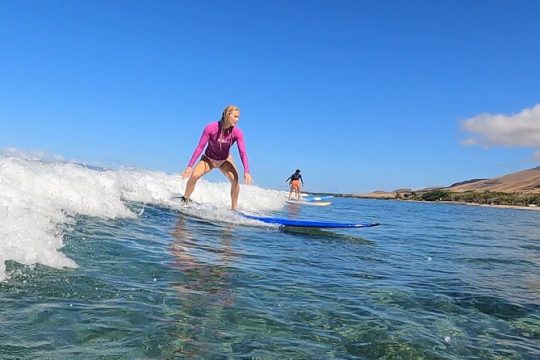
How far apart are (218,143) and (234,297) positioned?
7.47 metres

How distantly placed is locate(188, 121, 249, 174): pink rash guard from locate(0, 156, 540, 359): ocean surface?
11.1ft

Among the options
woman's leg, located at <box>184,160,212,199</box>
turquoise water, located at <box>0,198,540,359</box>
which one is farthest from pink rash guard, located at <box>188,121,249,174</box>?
turquoise water, located at <box>0,198,540,359</box>

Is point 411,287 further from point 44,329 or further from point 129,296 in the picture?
point 44,329

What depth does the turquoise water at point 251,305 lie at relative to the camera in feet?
10.3

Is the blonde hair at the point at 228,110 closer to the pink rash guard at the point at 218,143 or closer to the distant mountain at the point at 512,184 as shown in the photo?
the pink rash guard at the point at 218,143

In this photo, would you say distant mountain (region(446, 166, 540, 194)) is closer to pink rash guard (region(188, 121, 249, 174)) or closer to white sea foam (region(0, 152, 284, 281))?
pink rash guard (region(188, 121, 249, 174))

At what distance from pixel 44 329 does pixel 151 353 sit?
0.77 metres

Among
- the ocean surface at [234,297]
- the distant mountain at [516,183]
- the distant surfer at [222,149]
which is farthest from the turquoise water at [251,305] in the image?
the distant mountain at [516,183]

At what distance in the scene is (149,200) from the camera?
13.2m

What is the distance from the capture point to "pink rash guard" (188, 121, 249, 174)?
1141cm

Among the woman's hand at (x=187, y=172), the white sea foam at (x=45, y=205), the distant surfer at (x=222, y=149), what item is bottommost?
the white sea foam at (x=45, y=205)

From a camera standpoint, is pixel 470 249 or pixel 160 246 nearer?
pixel 160 246

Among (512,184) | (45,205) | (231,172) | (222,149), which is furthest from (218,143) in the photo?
(512,184)

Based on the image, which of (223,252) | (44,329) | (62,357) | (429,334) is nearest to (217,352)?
(62,357)
